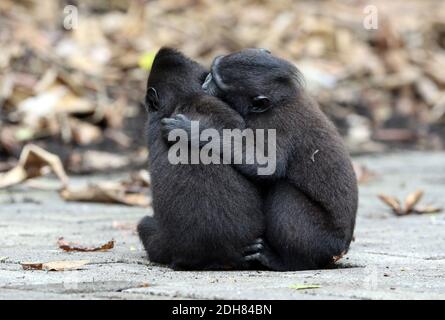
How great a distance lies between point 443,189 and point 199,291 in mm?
5087

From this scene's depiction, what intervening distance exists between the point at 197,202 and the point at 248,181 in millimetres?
304

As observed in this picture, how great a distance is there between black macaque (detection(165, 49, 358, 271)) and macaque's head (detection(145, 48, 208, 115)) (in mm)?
102

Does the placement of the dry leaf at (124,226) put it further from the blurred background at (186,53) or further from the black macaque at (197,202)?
the blurred background at (186,53)

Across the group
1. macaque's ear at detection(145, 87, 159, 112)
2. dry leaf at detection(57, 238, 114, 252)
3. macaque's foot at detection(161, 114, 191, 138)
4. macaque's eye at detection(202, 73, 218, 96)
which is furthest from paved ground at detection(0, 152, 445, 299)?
macaque's eye at detection(202, 73, 218, 96)

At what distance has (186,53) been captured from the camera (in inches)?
476

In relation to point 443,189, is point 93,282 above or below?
above

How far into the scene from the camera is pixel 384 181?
9219 mm

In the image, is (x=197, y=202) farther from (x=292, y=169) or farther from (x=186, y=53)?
(x=186, y=53)

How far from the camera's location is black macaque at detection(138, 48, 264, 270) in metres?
4.98

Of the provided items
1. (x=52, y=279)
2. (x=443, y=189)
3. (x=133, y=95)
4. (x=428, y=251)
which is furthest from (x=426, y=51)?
(x=52, y=279)

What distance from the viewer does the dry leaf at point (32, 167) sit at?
25.9 ft

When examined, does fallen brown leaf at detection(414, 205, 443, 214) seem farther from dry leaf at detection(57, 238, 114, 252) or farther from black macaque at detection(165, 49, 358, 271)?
dry leaf at detection(57, 238, 114, 252)

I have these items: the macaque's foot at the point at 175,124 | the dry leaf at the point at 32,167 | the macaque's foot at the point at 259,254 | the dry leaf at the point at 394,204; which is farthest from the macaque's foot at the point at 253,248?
Result: the dry leaf at the point at 32,167
